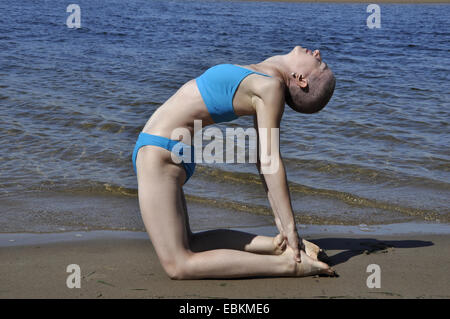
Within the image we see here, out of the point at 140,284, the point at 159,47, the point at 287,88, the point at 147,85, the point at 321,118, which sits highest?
the point at 159,47

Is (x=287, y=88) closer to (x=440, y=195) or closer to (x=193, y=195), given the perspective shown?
(x=193, y=195)

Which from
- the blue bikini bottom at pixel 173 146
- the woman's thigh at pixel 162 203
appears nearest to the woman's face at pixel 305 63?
the blue bikini bottom at pixel 173 146

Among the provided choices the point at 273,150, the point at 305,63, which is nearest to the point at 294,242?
the point at 273,150

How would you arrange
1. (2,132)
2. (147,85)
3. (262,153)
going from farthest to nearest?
1. (147,85)
2. (2,132)
3. (262,153)

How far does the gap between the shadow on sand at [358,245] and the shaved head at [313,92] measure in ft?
3.17

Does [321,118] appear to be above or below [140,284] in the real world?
above

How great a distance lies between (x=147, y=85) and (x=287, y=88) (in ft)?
19.3

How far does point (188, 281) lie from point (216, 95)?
1020 millimetres

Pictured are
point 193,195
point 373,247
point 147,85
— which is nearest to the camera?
point 373,247

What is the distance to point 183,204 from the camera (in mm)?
2998

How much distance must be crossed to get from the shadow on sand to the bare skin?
42cm

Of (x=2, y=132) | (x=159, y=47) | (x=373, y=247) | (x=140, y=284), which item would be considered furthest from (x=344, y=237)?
(x=159, y=47)

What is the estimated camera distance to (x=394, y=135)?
20.9 ft

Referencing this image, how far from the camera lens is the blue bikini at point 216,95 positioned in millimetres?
2838
